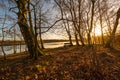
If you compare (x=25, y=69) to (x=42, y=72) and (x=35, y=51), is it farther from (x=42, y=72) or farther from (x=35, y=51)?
(x=35, y=51)

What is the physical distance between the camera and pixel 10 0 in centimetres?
1010

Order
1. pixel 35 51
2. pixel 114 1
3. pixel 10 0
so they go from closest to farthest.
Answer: pixel 35 51
pixel 10 0
pixel 114 1

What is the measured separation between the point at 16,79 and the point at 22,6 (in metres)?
5.62

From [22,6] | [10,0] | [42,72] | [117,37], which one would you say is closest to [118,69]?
[42,72]

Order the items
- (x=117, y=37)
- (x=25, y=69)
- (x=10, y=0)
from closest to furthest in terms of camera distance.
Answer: (x=25, y=69)
(x=10, y=0)
(x=117, y=37)

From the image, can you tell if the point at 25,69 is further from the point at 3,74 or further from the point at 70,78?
the point at 70,78

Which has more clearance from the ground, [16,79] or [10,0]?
[10,0]

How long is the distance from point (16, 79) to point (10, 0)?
22.6 ft

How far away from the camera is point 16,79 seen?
5934 millimetres

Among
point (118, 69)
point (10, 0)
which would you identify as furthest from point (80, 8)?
point (118, 69)

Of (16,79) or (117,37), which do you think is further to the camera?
(117,37)

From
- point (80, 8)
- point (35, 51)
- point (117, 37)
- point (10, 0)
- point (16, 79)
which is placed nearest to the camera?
point (16, 79)

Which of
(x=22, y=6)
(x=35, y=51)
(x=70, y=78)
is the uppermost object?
(x=22, y=6)

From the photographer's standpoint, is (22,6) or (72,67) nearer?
(72,67)
